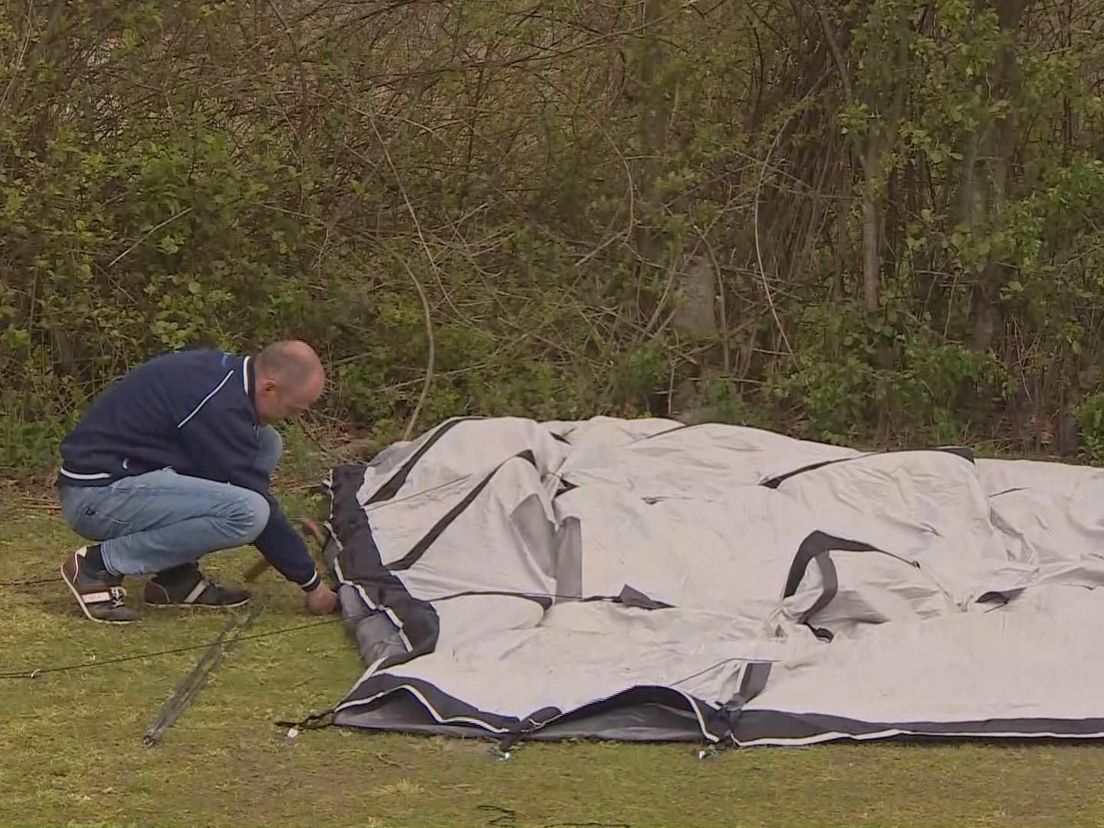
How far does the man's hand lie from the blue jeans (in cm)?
26

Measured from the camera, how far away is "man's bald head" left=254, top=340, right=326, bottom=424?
4023mm

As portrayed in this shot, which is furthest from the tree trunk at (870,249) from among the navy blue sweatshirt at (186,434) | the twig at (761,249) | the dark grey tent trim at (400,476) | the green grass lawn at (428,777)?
the green grass lawn at (428,777)

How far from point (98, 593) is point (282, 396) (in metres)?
0.81

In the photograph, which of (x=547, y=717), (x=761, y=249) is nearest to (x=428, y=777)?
(x=547, y=717)

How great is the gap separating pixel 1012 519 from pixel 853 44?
3.12 metres

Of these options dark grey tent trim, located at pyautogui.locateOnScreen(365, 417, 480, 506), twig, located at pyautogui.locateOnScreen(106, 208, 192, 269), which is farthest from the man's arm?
twig, located at pyautogui.locateOnScreen(106, 208, 192, 269)

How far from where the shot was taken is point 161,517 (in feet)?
13.5

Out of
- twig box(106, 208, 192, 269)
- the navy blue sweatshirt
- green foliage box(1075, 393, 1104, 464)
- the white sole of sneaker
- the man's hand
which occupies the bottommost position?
green foliage box(1075, 393, 1104, 464)

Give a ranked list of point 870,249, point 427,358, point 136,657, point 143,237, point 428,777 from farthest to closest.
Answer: point 870,249
point 427,358
point 143,237
point 136,657
point 428,777

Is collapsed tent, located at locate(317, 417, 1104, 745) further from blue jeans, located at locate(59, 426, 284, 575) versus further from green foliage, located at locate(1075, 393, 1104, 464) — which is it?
green foliage, located at locate(1075, 393, 1104, 464)

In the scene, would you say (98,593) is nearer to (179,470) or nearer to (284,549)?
(179,470)

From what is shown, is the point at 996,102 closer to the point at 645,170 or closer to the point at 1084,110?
the point at 1084,110

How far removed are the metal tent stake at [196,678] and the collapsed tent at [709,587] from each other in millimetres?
329

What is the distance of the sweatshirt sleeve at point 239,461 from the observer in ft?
13.3
